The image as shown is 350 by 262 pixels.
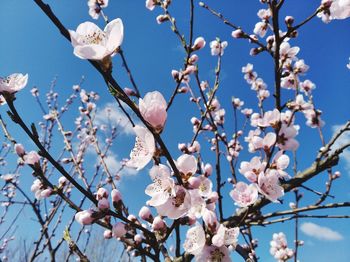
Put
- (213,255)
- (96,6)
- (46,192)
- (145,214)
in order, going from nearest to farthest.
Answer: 1. (213,255)
2. (145,214)
3. (46,192)
4. (96,6)

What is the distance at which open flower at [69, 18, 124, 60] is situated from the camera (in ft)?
3.00

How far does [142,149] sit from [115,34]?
46 cm

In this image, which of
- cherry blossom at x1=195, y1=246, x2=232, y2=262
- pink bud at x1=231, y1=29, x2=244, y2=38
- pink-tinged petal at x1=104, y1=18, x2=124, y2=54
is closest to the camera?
pink-tinged petal at x1=104, y1=18, x2=124, y2=54

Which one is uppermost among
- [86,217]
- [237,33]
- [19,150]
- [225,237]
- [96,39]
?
[237,33]

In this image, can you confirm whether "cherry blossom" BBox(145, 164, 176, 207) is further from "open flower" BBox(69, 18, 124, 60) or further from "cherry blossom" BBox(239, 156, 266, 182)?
"cherry blossom" BBox(239, 156, 266, 182)

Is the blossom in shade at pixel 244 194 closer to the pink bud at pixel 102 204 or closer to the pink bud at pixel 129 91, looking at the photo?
the pink bud at pixel 102 204

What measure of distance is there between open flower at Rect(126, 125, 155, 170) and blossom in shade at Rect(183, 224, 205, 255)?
16.1 inches

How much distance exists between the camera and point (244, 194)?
1771mm

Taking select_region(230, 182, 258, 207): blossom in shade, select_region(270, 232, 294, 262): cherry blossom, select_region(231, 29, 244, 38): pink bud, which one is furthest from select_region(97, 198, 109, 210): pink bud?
select_region(270, 232, 294, 262): cherry blossom

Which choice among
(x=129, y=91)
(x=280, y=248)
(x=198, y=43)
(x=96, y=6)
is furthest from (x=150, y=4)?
(x=280, y=248)

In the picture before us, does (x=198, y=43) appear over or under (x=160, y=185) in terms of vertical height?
over

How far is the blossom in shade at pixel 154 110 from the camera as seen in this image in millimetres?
996

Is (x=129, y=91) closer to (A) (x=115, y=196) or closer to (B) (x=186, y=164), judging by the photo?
(A) (x=115, y=196)

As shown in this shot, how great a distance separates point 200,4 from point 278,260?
12.8 feet
